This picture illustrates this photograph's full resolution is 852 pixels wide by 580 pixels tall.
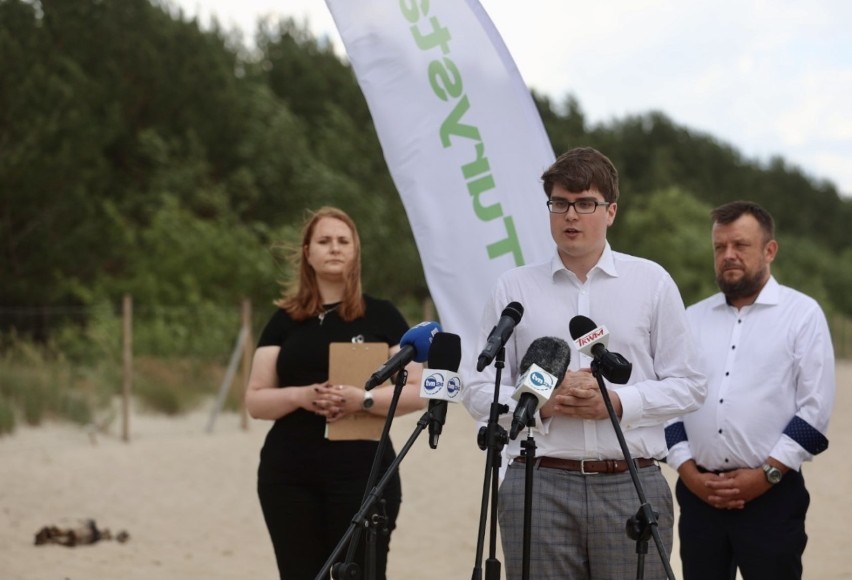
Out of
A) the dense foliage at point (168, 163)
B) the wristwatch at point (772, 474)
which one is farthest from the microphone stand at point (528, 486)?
the dense foliage at point (168, 163)

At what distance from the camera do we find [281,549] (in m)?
4.61

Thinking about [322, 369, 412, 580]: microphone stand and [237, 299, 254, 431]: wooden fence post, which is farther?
[237, 299, 254, 431]: wooden fence post

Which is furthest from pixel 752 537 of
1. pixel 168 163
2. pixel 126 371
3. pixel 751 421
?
pixel 168 163

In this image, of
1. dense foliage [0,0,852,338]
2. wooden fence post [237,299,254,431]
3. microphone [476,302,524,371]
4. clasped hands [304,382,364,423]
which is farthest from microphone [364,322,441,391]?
dense foliage [0,0,852,338]

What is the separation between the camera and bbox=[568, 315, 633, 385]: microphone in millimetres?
3164

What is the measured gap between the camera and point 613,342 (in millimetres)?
3580

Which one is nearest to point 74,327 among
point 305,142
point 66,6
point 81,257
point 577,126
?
point 81,257

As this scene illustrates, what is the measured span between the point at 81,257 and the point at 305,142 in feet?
41.1

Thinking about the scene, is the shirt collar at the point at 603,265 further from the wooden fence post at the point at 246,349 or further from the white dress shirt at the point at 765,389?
the wooden fence post at the point at 246,349

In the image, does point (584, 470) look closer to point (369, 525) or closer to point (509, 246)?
point (369, 525)

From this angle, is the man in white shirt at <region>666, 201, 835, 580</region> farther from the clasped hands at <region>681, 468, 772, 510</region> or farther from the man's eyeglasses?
the man's eyeglasses

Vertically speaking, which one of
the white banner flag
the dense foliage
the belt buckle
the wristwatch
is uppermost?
the dense foliage

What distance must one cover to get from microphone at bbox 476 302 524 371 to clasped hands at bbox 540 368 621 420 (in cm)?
26

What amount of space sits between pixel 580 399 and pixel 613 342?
0.28m
